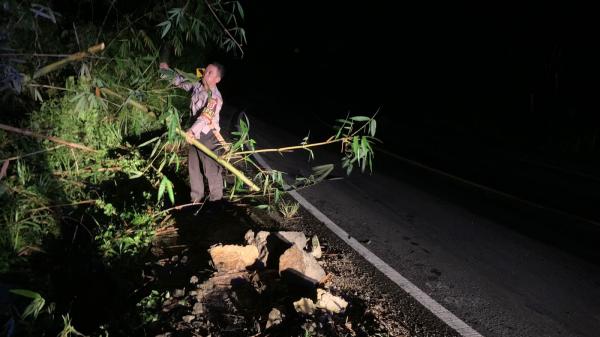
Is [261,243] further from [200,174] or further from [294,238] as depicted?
[200,174]

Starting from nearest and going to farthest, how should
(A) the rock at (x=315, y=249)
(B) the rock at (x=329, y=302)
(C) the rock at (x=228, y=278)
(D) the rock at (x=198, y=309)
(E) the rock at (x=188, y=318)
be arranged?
(E) the rock at (x=188, y=318) < (D) the rock at (x=198, y=309) < (B) the rock at (x=329, y=302) < (C) the rock at (x=228, y=278) < (A) the rock at (x=315, y=249)

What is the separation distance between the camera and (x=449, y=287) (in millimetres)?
4262

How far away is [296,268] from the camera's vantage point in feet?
12.3

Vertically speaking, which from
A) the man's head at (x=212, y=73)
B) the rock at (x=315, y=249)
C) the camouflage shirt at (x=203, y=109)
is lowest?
the rock at (x=315, y=249)

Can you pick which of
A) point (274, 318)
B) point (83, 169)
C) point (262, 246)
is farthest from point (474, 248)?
point (83, 169)

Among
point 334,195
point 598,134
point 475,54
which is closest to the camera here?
point 334,195

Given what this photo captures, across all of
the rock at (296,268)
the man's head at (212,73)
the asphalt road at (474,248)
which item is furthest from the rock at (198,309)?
the man's head at (212,73)

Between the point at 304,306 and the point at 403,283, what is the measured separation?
142cm

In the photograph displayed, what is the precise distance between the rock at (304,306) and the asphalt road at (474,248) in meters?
1.46

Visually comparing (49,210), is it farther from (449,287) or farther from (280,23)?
(280,23)

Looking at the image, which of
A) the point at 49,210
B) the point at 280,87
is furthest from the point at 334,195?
the point at 280,87

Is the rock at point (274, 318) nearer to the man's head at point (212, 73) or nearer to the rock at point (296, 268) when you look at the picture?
the rock at point (296, 268)

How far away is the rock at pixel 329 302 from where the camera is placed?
3.45m

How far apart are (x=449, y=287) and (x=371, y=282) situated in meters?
0.83
